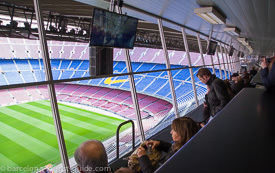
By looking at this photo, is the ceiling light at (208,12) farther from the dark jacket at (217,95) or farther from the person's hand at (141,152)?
the person's hand at (141,152)

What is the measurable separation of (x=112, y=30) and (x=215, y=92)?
62.8 inches

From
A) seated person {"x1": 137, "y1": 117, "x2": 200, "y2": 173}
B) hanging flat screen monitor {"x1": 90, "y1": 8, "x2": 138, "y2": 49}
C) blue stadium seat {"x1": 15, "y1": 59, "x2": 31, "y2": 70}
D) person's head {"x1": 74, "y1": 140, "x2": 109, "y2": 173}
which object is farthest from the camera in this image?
blue stadium seat {"x1": 15, "y1": 59, "x2": 31, "y2": 70}

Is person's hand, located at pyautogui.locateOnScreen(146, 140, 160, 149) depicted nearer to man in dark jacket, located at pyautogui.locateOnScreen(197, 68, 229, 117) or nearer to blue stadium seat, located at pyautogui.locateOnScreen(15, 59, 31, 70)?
man in dark jacket, located at pyautogui.locateOnScreen(197, 68, 229, 117)

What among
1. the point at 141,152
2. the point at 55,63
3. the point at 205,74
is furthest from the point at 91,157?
the point at 55,63

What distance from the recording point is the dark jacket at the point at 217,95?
100 inches

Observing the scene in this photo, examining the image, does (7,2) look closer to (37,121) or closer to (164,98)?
(37,121)

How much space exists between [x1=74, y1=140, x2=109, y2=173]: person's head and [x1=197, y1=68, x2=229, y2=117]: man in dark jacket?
6.09ft

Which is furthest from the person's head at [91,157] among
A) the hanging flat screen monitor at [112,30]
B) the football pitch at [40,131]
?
A: the football pitch at [40,131]

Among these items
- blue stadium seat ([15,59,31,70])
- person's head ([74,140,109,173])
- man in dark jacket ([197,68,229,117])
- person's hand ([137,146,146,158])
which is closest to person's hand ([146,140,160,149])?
person's hand ([137,146,146,158])

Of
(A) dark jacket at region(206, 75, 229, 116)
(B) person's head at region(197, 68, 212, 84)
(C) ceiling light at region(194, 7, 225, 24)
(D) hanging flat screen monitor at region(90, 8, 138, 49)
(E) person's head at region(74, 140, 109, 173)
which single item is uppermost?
(C) ceiling light at region(194, 7, 225, 24)

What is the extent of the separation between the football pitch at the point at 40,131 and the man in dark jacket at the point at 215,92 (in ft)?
35.3

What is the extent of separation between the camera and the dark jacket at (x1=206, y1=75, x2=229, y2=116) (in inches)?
100

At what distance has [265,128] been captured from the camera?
2.19 feet

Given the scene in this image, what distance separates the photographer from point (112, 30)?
272cm
